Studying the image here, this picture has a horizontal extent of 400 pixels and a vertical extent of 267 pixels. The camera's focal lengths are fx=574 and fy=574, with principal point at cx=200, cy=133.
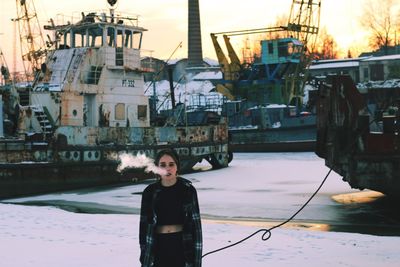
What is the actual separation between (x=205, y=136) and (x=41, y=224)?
12.9 metres

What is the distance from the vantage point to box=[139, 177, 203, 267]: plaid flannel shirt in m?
3.57

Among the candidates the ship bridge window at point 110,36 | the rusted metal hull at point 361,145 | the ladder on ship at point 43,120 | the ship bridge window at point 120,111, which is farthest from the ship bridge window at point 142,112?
the rusted metal hull at point 361,145

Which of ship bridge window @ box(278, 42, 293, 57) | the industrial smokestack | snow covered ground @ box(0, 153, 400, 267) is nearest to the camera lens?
snow covered ground @ box(0, 153, 400, 267)

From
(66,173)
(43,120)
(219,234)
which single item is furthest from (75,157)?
(219,234)

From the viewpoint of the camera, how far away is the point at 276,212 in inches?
425

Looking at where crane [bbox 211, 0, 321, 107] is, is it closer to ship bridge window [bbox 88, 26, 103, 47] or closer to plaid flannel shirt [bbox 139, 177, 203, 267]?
ship bridge window [bbox 88, 26, 103, 47]

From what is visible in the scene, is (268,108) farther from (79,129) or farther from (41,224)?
(41,224)

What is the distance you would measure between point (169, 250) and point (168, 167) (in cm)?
52

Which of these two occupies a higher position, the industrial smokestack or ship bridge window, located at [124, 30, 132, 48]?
the industrial smokestack

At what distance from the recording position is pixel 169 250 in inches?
142

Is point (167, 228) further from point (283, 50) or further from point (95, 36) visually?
point (283, 50)

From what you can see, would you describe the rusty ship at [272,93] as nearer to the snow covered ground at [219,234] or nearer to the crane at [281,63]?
the crane at [281,63]

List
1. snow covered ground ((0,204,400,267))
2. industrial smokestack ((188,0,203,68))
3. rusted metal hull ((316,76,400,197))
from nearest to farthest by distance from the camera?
snow covered ground ((0,204,400,267))
rusted metal hull ((316,76,400,197))
industrial smokestack ((188,0,203,68))

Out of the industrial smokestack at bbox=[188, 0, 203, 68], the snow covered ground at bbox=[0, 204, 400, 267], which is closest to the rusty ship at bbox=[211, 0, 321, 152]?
the snow covered ground at bbox=[0, 204, 400, 267]
